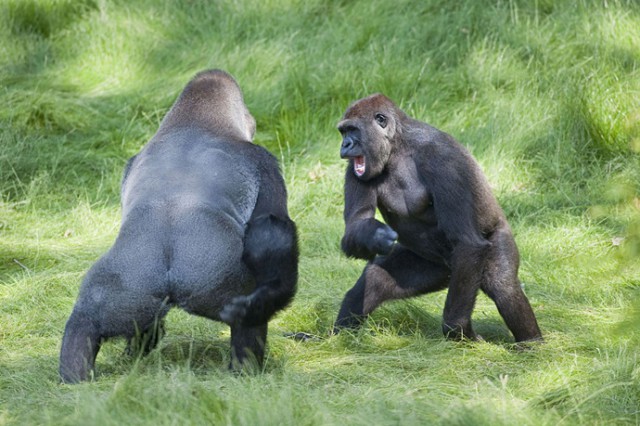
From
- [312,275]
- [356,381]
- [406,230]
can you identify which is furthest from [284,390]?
[312,275]

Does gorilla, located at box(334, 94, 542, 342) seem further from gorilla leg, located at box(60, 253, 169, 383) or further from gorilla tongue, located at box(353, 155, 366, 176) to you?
gorilla leg, located at box(60, 253, 169, 383)

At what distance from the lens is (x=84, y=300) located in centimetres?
366

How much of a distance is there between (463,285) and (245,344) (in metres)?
1.01

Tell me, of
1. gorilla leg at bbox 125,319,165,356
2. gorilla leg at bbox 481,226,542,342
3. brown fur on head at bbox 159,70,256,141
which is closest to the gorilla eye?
brown fur on head at bbox 159,70,256,141

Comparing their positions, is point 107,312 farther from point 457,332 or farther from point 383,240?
point 457,332

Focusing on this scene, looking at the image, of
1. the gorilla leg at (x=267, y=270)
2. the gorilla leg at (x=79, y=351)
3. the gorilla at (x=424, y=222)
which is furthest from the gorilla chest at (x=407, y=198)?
the gorilla leg at (x=79, y=351)

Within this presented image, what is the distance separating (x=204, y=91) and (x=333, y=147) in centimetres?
265

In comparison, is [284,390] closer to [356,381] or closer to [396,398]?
[396,398]

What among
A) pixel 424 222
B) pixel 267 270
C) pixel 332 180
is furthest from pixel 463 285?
pixel 332 180

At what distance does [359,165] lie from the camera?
4.38 m

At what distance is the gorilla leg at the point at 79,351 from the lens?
363 cm

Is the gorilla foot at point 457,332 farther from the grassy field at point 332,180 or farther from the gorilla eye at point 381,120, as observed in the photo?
the gorilla eye at point 381,120

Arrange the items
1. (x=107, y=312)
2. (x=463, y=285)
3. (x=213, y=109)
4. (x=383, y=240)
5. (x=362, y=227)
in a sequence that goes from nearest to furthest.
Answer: (x=107, y=312)
(x=383, y=240)
(x=362, y=227)
(x=463, y=285)
(x=213, y=109)

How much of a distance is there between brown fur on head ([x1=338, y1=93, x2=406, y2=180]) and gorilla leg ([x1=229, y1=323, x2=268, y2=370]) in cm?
94
